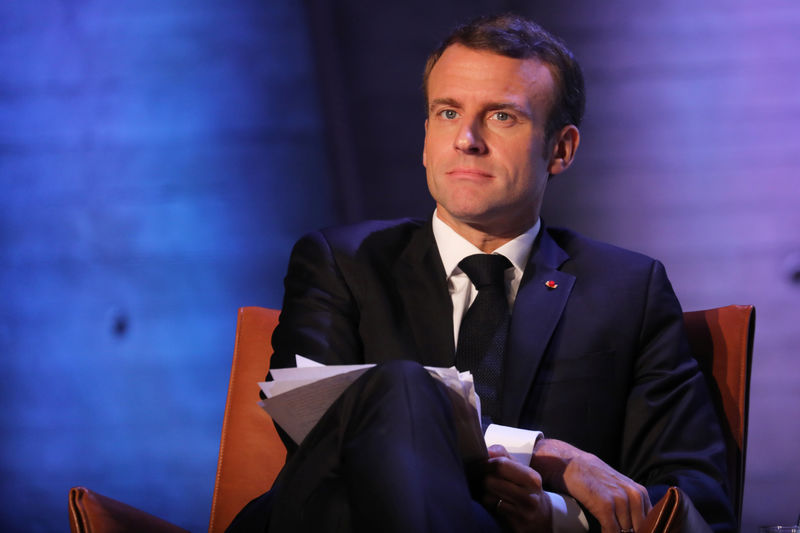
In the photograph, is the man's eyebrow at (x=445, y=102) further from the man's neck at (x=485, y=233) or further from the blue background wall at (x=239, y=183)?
the blue background wall at (x=239, y=183)

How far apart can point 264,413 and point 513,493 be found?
63 centimetres

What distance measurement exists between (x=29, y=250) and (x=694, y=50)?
2.18 m

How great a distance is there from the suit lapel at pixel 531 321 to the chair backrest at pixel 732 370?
0.32m

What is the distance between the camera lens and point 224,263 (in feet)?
8.36

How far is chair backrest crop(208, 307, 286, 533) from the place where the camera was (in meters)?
1.63

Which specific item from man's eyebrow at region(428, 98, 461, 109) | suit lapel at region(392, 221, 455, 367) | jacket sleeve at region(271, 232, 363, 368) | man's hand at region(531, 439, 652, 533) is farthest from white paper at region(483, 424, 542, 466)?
man's eyebrow at region(428, 98, 461, 109)

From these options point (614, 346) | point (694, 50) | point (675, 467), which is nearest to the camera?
point (675, 467)

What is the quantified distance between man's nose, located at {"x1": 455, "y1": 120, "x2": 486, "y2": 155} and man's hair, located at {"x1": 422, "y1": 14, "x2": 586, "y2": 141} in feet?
0.57

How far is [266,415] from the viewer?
1678 mm

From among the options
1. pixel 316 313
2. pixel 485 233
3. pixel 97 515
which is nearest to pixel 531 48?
pixel 485 233

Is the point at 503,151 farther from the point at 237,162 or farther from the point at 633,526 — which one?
the point at 237,162

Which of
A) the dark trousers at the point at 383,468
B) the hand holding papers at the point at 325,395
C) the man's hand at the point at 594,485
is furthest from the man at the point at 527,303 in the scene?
the dark trousers at the point at 383,468

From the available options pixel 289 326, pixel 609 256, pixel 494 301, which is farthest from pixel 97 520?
pixel 609 256

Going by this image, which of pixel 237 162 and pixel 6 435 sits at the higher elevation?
pixel 237 162
